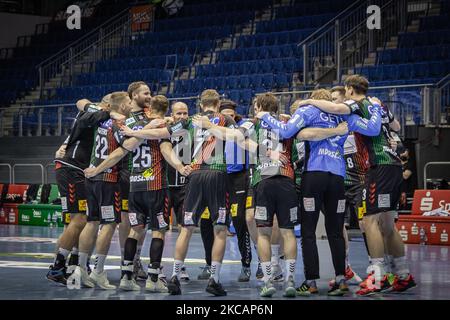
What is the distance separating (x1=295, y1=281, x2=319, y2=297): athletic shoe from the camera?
8922 millimetres

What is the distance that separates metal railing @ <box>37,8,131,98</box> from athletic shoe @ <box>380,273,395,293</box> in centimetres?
2007

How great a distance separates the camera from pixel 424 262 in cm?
1248

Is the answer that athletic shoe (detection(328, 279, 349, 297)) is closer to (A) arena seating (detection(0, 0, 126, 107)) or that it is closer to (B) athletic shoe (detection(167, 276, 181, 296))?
(B) athletic shoe (detection(167, 276, 181, 296))

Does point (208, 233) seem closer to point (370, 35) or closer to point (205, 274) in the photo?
point (205, 274)

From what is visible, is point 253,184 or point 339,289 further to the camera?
point 253,184

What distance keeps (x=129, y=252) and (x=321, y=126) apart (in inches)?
92.4

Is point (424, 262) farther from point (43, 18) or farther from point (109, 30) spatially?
point (43, 18)

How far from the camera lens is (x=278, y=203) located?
9.17m

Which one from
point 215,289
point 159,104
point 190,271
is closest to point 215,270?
point 215,289

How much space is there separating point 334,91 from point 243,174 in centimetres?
156

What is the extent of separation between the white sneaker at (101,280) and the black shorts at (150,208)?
65cm

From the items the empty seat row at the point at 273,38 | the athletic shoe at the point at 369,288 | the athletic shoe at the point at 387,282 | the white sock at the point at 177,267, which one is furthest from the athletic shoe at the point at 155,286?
the empty seat row at the point at 273,38

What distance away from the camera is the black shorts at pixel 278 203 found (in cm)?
912
